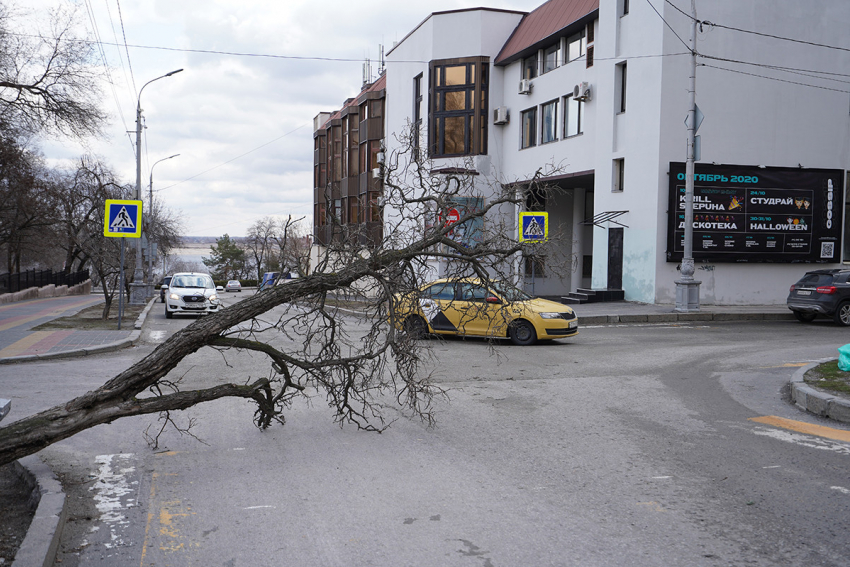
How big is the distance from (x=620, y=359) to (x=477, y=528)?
8256mm

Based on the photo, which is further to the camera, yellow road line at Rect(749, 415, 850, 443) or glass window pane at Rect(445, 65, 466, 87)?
glass window pane at Rect(445, 65, 466, 87)

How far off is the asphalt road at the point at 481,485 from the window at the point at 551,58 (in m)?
22.4

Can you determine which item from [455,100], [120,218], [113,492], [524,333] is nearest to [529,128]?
[455,100]

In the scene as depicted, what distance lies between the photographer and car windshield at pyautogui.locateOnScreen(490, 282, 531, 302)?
25.2 feet

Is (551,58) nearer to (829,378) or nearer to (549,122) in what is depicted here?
(549,122)

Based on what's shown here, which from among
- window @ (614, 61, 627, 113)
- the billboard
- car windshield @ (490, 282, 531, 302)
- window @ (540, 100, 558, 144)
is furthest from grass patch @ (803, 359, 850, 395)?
window @ (540, 100, 558, 144)

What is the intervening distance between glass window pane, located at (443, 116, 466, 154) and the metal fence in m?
23.4

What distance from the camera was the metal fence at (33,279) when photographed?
37250 mm

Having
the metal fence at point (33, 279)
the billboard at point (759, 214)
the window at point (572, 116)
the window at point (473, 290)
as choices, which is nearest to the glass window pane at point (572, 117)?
the window at point (572, 116)

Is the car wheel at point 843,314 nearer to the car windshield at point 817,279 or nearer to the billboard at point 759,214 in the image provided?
the car windshield at point 817,279

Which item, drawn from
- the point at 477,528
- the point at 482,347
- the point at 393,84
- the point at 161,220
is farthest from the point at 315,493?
the point at 161,220

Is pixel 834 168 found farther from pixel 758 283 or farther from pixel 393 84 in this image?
pixel 393 84

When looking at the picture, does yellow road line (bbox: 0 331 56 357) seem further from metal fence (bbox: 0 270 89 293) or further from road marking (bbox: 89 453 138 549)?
metal fence (bbox: 0 270 89 293)

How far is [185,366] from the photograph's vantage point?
11.3 metres
